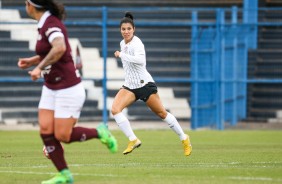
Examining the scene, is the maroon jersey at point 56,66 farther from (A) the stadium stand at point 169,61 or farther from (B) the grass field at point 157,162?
(A) the stadium stand at point 169,61

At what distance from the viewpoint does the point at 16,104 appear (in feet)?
75.9

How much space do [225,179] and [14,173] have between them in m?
2.65

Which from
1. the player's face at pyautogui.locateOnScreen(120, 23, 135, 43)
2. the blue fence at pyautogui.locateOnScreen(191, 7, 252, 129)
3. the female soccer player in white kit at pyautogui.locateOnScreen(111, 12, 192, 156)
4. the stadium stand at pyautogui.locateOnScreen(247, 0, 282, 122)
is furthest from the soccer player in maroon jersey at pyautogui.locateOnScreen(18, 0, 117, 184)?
the stadium stand at pyautogui.locateOnScreen(247, 0, 282, 122)

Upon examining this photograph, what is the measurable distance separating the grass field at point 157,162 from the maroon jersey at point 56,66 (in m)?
1.16

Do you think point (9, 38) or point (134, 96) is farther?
point (9, 38)

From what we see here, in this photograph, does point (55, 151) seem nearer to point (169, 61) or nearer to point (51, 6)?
point (51, 6)

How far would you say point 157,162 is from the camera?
13188 millimetres

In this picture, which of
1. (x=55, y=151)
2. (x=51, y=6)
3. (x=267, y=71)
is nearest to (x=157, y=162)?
(x=55, y=151)

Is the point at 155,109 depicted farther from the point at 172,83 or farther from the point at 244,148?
the point at 172,83

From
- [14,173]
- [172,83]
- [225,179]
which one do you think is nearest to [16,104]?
[172,83]

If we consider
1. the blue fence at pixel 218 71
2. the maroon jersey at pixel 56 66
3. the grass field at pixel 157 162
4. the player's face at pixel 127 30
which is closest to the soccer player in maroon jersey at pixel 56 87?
the maroon jersey at pixel 56 66

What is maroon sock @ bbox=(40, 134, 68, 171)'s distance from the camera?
33.4ft

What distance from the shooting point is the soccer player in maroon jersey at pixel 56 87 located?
33.2 feet

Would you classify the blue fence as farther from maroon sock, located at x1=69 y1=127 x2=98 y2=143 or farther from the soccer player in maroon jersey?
the soccer player in maroon jersey
